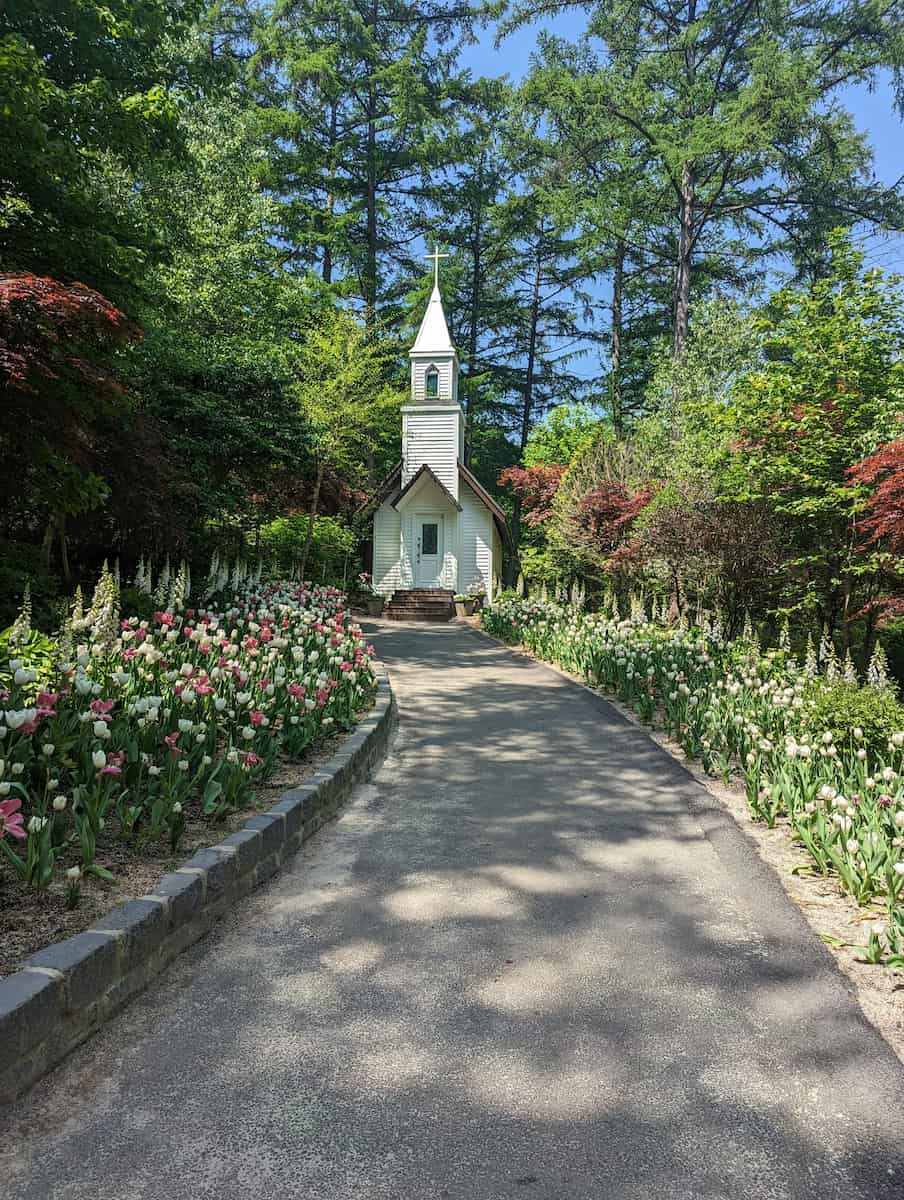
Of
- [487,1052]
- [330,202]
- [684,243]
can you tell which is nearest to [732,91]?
[684,243]

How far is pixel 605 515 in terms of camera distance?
18484mm

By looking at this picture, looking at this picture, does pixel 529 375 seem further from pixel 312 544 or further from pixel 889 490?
pixel 889 490

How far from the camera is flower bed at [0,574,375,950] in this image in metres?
3.35

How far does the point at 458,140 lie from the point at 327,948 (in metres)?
34.0

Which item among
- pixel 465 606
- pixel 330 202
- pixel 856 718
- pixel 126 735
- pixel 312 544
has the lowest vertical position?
pixel 856 718

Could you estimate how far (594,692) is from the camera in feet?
32.7

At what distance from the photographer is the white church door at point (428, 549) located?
995 inches

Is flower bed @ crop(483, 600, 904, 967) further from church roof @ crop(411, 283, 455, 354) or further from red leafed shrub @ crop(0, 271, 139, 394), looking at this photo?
church roof @ crop(411, 283, 455, 354)

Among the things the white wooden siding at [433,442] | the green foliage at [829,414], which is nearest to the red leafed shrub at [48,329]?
the green foliage at [829,414]

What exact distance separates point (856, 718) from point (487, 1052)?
4.14 meters

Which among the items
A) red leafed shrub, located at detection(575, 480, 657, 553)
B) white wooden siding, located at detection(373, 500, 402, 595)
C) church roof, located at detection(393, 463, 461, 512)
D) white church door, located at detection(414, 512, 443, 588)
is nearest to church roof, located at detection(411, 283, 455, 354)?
church roof, located at detection(393, 463, 461, 512)

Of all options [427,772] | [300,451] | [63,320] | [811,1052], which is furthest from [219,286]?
[811,1052]

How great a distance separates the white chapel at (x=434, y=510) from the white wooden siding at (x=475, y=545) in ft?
0.11

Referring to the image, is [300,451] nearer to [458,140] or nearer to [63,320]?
[63,320]
